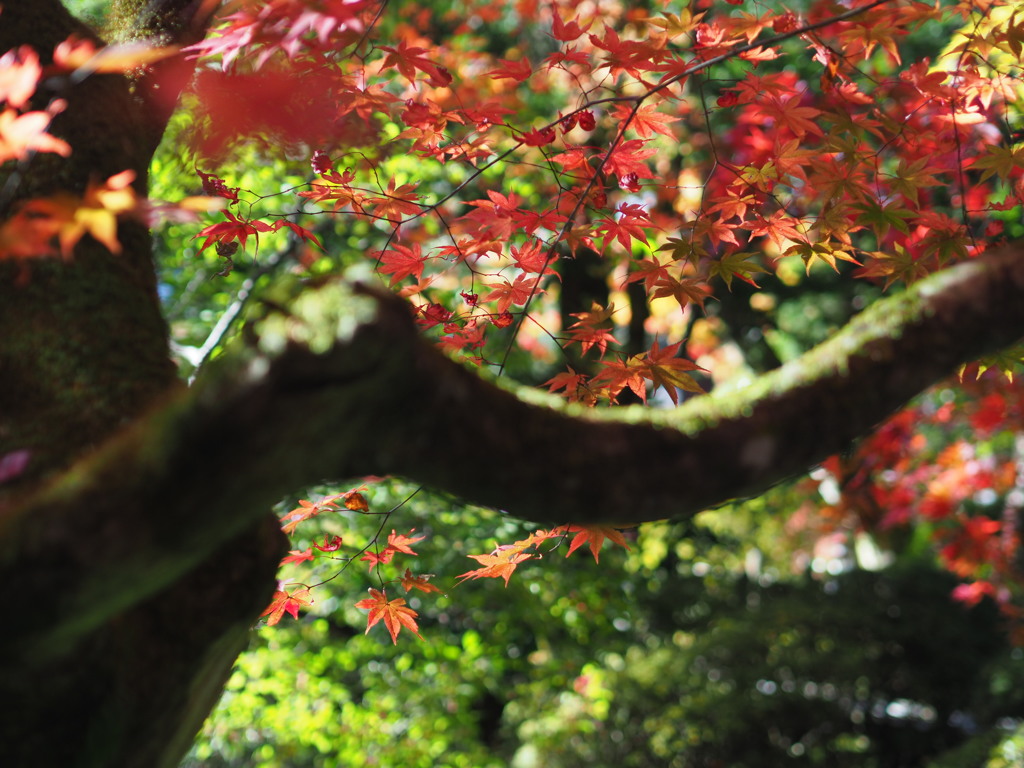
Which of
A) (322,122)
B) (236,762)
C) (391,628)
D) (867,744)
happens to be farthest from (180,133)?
(867,744)

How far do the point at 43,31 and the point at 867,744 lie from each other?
6.91 meters

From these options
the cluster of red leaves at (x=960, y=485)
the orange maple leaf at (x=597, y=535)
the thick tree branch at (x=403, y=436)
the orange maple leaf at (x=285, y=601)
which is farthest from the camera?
the cluster of red leaves at (x=960, y=485)

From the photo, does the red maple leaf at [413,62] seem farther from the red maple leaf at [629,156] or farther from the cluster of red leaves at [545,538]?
the cluster of red leaves at [545,538]

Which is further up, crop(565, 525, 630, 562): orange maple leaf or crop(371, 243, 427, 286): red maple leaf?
crop(371, 243, 427, 286): red maple leaf

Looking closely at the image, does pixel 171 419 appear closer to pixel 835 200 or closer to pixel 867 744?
pixel 835 200

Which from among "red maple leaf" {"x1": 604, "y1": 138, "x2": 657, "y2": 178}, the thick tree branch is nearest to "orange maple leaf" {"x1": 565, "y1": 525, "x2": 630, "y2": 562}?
the thick tree branch

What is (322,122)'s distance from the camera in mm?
2713

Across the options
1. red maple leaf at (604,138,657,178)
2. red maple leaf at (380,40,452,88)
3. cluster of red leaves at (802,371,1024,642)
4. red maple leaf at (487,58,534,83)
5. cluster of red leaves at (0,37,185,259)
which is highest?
cluster of red leaves at (0,37,185,259)

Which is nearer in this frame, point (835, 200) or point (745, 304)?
point (835, 200)

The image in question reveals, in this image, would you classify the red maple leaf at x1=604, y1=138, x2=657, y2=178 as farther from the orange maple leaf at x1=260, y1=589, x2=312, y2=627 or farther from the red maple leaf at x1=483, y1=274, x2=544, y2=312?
the orange maple leaf at x1=260, y1=589, x2=312, y2=627

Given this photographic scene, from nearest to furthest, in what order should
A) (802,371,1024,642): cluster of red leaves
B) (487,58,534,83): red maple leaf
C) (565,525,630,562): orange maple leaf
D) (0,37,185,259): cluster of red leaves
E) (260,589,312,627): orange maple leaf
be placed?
1. (0,37,185,259): cluster of red leaves
2. (565,525,630,562): orange maple leaf
3. (260,589,312,627): orange maple leaf
4. (487,58,534,83): red maple leaf
5. (802,371,1024,642): cluster of red leaves

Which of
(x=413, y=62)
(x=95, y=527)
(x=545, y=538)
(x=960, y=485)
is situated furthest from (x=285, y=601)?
(x=960, y=485)

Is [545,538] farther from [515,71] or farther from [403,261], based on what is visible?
[515,71]

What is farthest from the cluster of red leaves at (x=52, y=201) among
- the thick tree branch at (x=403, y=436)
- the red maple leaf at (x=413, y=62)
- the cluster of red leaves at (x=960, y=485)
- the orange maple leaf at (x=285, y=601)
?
the cluster of red leaves at (x=960, y=485)
